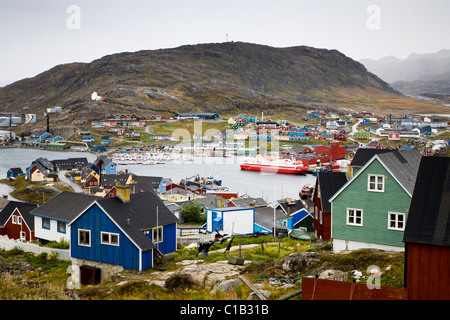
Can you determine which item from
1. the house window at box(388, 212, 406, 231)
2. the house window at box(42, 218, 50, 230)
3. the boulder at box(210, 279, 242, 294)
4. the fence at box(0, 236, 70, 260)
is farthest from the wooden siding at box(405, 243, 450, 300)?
the house window at box(42, 218, 50, 230)

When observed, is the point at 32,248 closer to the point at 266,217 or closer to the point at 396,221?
the point at 266,217

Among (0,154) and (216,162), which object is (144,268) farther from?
(0,154)

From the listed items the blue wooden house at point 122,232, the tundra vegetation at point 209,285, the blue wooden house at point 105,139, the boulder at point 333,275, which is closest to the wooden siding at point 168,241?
the blue wooden house at point 122,232

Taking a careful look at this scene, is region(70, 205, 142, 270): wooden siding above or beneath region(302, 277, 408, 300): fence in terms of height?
beneath

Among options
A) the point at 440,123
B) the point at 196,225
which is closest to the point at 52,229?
the point at 196,225

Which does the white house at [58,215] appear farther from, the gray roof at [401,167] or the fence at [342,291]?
the fence at [342,291]

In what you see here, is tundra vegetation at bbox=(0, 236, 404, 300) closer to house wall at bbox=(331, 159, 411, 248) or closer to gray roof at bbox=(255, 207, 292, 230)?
house wall at bbox=(331, 159, 411, 248)
